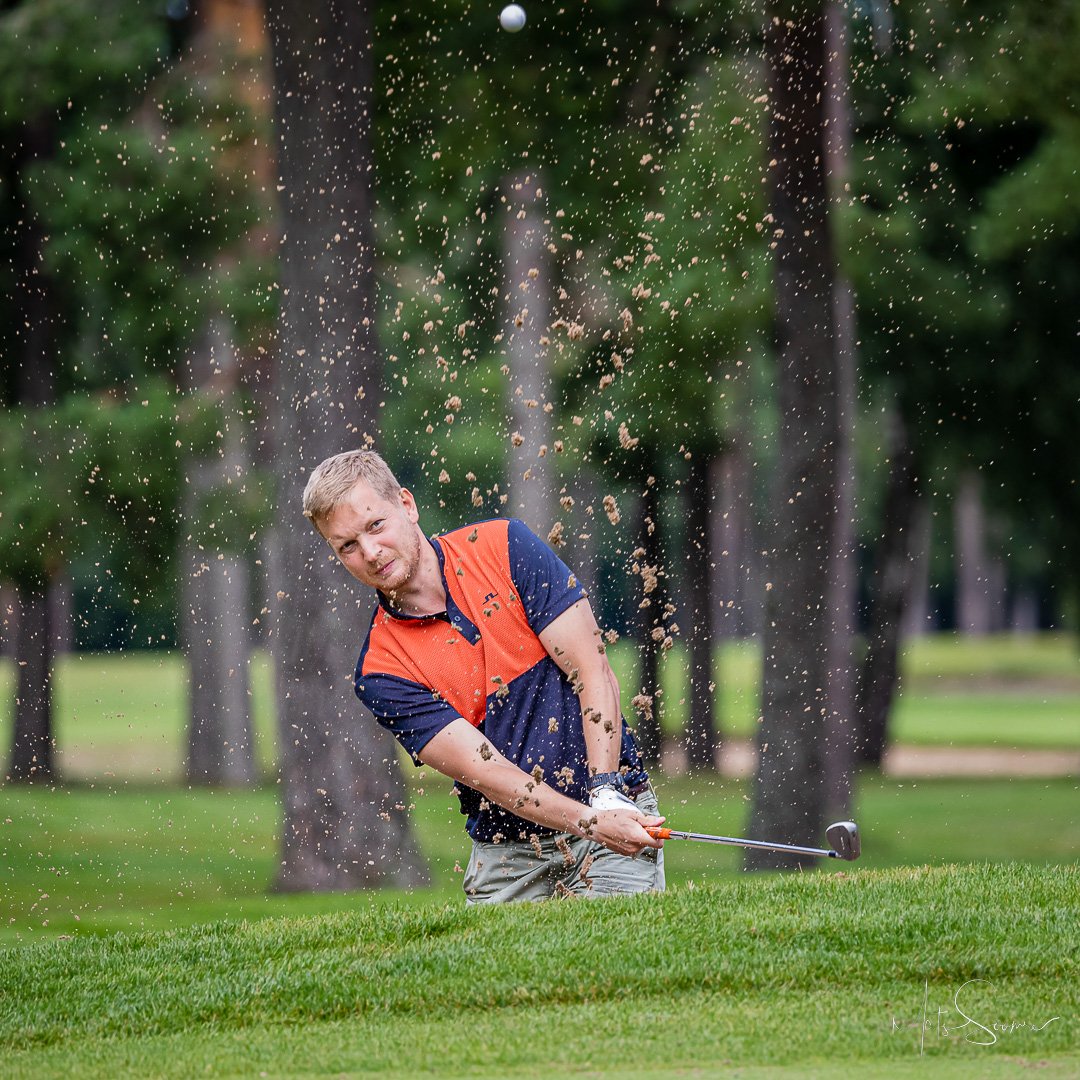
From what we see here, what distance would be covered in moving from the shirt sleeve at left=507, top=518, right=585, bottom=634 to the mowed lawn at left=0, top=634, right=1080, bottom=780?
54.5 feet

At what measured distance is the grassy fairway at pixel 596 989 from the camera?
462 centimetres

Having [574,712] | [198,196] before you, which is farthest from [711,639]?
[574,712]

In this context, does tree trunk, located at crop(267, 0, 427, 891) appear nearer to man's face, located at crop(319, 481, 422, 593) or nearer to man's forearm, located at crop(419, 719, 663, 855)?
man's face, located at crop(319, 481, 422, 593)

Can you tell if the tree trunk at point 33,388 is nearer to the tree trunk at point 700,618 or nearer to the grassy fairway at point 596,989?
the tree trunk at point 700,618

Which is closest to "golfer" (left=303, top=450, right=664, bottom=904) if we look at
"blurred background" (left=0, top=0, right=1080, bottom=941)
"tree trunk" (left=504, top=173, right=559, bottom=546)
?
"blurred background" (left=0, top=0, right=1080, bottom=941)

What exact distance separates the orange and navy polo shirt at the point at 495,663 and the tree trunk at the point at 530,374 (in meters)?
15.6

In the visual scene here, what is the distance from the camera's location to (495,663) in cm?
507

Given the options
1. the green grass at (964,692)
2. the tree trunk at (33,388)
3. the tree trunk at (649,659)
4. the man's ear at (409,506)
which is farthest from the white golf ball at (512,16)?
the green grass at (964,692)

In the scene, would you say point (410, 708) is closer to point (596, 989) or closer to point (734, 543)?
point (596, 989)

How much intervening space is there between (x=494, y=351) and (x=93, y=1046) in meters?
21.1

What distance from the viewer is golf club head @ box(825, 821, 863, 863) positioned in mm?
5566

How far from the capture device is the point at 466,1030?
16.4ft

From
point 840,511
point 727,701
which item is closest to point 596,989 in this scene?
point 840,511

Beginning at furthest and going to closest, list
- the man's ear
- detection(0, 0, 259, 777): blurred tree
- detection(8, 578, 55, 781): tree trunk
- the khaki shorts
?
detection(8, 578, 55, 781): tree trunk < detection(0, 0, 259, 777): blurred tree < the khaki shorts < the man's ear
